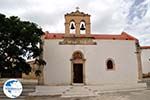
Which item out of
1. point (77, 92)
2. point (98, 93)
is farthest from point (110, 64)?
point (77, 92)

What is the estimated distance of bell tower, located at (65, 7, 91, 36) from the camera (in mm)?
24391

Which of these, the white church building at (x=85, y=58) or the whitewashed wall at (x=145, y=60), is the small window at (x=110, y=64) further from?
the whitewashed wall at (x=145, y=60)

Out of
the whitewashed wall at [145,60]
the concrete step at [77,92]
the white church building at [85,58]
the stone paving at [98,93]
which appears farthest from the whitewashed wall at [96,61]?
the whitewashed wall at [145,60]

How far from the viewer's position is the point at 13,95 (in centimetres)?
479

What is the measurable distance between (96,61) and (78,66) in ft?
5.73

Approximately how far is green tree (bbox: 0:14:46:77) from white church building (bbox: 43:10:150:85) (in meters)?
2.69

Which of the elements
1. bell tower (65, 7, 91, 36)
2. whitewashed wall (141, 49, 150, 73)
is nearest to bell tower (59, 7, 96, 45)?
bell tower (65, 7, 91, 36)

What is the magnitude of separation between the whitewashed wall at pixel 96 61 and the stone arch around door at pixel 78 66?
30 cm

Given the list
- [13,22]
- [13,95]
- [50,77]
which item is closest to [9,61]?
[13,22]

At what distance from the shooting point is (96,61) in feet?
80.1

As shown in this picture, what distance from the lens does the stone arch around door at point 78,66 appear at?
24250 mm

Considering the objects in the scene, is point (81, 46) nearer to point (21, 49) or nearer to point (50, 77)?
point (50, 77)

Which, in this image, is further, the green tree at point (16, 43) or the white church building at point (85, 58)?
the white church building at point (85, 58)

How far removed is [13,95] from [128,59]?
21.1 metres
